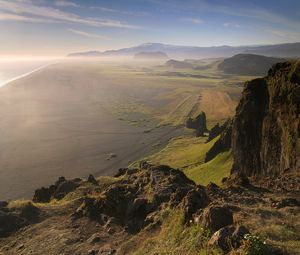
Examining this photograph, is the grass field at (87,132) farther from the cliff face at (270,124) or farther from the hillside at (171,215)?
the hillside at (171,215)

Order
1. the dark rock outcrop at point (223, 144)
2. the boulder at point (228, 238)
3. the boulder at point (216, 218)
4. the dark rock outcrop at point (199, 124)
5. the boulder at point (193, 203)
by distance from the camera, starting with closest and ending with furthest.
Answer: the boulder at point (228, 238), the boulder at point (216, 218), the boulder at point (193, 203), the dark rock outcrop at point (223, 144), the dark rock outcrop at point (199, 124)

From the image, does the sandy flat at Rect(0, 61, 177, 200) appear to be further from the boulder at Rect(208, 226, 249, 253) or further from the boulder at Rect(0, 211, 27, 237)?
the boulder at Rect(208, 226, 249, 253)

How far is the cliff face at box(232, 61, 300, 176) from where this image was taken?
3594 centimetres

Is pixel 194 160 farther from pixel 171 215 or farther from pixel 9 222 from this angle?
pixel 171 215

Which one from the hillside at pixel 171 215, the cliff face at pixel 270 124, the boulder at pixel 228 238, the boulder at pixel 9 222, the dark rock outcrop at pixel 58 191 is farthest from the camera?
the cliff face at pixel 270 124

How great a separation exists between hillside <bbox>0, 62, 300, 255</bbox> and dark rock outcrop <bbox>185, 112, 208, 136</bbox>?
65.6 metres

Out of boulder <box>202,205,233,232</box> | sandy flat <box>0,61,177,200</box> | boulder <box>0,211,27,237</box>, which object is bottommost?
sandy flat <box>0,61,177,200</box>

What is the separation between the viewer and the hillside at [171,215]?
45.9ft

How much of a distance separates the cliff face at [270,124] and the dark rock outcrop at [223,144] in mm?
12069

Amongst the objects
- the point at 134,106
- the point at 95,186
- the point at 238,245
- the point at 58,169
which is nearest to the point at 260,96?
the point at 95,186

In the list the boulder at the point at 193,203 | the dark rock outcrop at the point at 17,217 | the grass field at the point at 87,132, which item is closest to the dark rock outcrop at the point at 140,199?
the boulder at the point at 193,203

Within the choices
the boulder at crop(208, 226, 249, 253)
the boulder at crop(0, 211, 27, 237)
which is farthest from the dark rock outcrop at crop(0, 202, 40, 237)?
the boulder at crop(208, 226, 249, 253)

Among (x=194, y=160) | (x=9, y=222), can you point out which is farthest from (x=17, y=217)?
(x=194, y=160)

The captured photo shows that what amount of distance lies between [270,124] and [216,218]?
1143 inches
